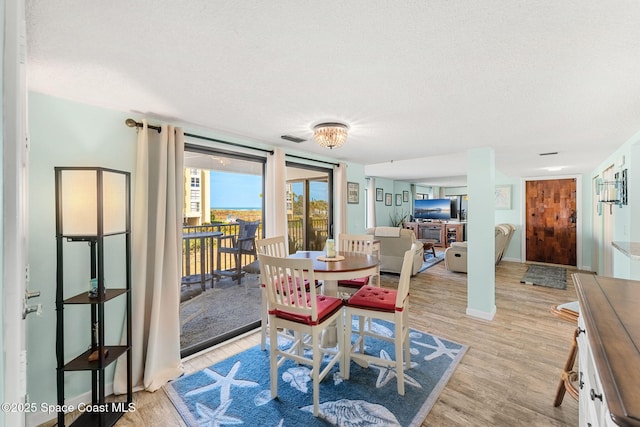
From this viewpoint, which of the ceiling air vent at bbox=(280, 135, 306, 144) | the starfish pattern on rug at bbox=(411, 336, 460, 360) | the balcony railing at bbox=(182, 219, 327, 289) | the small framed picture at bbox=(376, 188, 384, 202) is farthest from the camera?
the small framed picture at bbox=(376, 188, 384, 202)

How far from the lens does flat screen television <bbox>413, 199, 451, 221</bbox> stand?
345 inches

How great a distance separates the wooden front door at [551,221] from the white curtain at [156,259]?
297 inches

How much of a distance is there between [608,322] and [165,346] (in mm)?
2732

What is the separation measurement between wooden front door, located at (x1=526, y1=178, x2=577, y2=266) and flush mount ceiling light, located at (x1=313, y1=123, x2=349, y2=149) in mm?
6366

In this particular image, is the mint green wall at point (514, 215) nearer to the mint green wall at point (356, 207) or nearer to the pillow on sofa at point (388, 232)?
the pillow on sofa at point (388, 232)

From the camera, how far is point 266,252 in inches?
111

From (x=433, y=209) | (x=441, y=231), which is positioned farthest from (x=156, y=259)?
(x=433, y=209)

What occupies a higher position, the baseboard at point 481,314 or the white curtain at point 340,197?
the white curtain at point 340,197

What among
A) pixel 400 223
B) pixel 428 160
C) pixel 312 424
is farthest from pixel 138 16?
pixel 400 223

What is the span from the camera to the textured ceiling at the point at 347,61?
104cm

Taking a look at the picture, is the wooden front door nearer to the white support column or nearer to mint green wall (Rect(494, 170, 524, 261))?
mint green wall (Rect(494, 170, 524, 261))

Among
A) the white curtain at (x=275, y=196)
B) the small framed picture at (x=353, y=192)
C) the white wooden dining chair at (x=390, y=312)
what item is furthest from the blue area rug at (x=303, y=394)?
the small framed picture at (x=353, y=192)

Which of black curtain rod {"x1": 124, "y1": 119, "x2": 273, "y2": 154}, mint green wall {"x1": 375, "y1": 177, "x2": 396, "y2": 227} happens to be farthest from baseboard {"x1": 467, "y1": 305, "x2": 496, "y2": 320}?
mint green wall {"x1": 375, "y1": 177, "x2": 396, "y2": 227}

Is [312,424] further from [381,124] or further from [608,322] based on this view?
[381,124]
